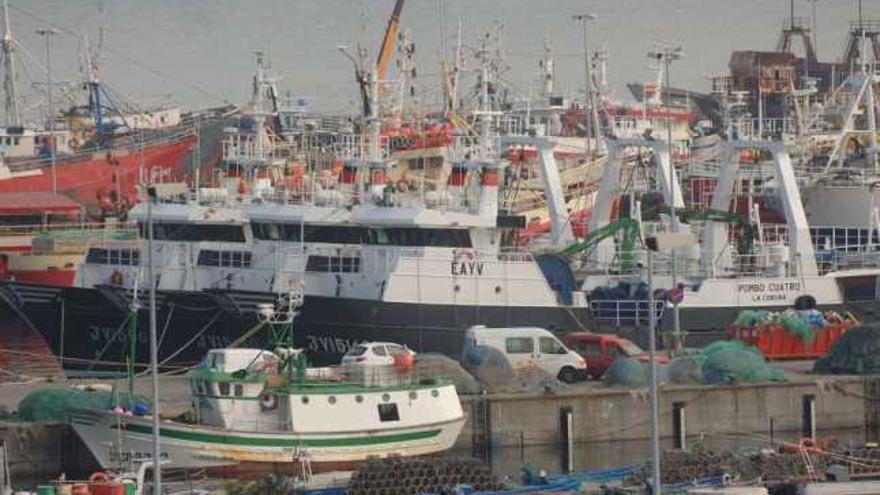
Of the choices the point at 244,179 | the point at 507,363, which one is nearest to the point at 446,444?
the point at 507,363

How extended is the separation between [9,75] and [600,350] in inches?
2051

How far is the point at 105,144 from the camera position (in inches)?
3912

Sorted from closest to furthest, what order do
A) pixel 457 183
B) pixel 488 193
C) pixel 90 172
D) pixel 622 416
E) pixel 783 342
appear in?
pixel 622 416 → pixel 783 342 → pixel 488 193 → pixel 457 183 → pixel 90 172

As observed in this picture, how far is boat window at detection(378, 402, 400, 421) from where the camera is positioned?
41.6 m

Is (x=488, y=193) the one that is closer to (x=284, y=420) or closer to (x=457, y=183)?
(x=457, y=183)

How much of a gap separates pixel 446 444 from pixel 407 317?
13423mm

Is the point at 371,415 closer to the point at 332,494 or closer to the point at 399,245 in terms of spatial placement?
the point at 332,494

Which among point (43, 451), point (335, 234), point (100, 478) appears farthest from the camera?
point (335, 234)

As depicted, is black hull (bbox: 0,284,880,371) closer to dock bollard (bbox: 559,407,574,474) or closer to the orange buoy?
the orange buoy

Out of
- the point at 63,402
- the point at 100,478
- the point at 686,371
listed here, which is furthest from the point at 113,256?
the point at 100,478

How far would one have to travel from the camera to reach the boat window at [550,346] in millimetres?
49500

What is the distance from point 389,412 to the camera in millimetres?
41750

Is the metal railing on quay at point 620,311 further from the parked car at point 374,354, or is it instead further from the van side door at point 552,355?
the parked car at point 374,354

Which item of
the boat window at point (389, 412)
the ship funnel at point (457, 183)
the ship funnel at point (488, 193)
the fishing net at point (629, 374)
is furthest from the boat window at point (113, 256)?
the boat window at point (389, 412)
